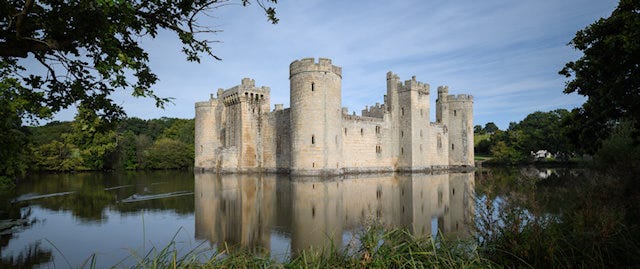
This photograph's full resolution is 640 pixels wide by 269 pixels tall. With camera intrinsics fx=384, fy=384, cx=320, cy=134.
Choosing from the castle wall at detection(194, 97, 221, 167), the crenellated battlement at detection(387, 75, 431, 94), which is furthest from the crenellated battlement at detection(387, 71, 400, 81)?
the castle wall at detection(194, 97, 221, 167)

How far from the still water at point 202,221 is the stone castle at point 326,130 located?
11.0m

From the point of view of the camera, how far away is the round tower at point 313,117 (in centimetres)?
2742

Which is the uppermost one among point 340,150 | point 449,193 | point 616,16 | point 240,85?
point 240,85

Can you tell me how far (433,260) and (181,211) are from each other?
1022cm

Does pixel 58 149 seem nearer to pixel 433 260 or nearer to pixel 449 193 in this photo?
pixel 449 193

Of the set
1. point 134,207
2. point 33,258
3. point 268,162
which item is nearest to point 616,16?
point 33,258

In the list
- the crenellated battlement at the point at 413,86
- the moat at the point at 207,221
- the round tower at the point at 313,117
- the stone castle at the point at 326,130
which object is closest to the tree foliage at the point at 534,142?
the stone castle at the point at 326,130

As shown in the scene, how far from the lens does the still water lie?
7633 millimetres

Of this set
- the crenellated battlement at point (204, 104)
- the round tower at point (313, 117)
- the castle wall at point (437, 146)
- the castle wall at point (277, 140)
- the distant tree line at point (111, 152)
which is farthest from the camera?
the distant tree line at point (111, 152)

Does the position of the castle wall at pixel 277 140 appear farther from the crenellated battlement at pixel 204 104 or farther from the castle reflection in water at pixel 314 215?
the castle reflection in water at pixel 314 215

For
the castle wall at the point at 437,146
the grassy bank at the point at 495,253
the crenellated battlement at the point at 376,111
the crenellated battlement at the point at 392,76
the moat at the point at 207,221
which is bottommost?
the moat at the point at 207,221

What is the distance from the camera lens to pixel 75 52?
4910 millimetres

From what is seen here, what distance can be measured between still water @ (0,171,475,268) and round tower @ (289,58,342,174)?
32.8 ft

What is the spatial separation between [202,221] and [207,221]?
178mm
